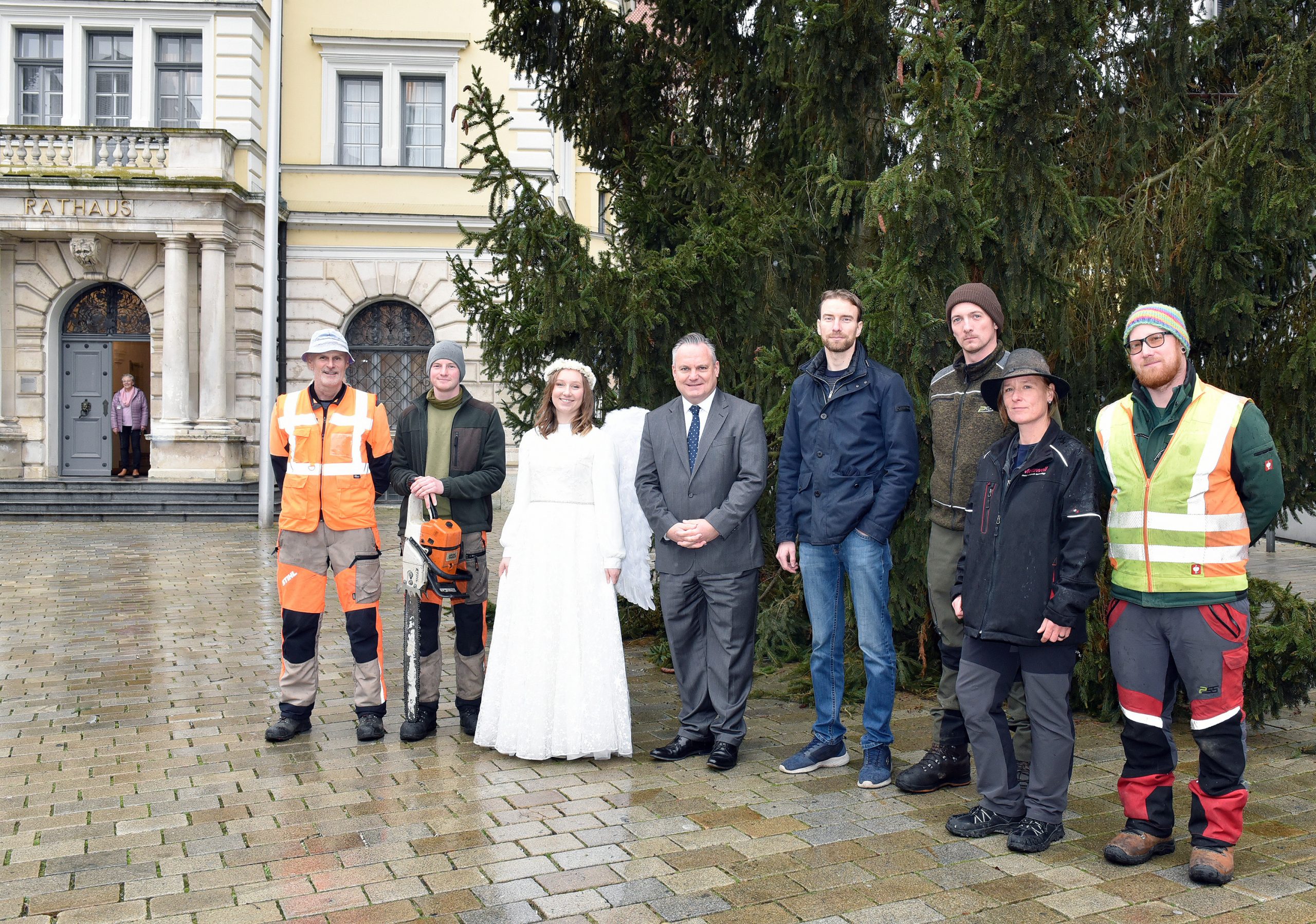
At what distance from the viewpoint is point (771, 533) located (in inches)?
288

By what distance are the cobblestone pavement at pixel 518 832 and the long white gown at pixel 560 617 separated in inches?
7.2

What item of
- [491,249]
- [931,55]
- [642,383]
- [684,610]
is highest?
[931,55]

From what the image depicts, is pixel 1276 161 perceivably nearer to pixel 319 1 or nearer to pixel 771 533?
pixel 771 533

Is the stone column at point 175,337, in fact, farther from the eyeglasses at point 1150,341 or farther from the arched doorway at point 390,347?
the eyeglasses at point 1150,341

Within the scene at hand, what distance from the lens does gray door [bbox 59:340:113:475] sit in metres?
22.5

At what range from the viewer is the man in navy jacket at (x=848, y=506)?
523 cm

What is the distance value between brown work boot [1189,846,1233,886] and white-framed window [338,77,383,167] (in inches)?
846

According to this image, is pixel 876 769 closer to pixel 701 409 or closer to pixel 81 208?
pixel 701 409

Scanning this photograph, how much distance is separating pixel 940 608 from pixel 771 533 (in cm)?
230

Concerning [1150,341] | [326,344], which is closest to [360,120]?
[326,344]

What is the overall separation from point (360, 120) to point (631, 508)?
19150 millimetres

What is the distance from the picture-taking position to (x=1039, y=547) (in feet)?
14.4

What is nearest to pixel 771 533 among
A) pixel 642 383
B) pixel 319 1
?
pixel 642 383

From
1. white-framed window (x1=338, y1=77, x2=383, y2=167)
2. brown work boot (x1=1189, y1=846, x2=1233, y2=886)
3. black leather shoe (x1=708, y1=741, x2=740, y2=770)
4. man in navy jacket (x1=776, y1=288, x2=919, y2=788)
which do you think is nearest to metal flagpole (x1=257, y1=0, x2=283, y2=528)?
white-framed window (x1=338, y1=77, x2=383, y2=167)
